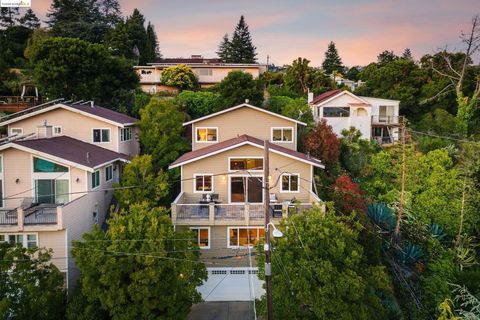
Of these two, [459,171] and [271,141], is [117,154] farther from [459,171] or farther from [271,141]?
[459,171]

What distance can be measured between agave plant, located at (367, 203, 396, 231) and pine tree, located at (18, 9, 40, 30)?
5800 cm

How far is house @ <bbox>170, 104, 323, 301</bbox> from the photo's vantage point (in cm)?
2108

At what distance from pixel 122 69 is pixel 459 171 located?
30.3m

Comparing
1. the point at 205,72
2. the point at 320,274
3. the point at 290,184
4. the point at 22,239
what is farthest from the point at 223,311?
the point at 205,72

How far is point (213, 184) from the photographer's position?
24.1 meters

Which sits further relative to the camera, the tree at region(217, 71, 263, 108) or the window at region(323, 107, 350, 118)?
the window at region(323, 107, 350, 118)

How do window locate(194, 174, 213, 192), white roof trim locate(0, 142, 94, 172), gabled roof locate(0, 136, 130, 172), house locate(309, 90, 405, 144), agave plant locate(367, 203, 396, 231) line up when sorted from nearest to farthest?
white roof trim locate(0, 142, 94, 172)
gabled roof locate(0, 136, 130, 172)
window locate(194, 174, 213, 192)
agave plant locate(367, 203, 396, 231)
house locate(309, 90, 405, 144)

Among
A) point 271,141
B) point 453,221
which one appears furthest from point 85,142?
point 453,221

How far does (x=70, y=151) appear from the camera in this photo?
23797 millimetres

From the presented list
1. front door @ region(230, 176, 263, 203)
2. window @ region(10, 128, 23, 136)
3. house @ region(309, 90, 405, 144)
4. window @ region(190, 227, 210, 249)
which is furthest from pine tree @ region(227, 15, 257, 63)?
window @ region(190, 227, 210, 249)

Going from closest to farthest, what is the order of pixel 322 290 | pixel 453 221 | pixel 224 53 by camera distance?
1. pixel 322 290
2. pixel 453 221
3. pixel 224 53

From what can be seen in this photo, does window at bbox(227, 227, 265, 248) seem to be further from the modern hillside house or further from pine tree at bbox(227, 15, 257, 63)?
pine tree at bbox(227, 15, 257, 63)

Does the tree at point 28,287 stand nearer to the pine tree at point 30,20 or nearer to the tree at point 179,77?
the tree at point 179,77

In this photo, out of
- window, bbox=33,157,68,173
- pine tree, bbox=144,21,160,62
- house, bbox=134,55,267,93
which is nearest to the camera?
window, bbox=33,157,68,173
